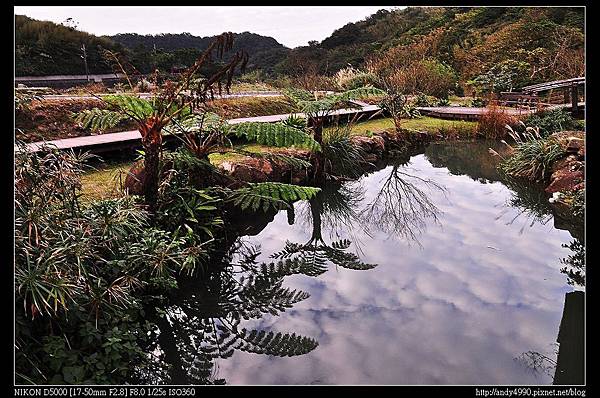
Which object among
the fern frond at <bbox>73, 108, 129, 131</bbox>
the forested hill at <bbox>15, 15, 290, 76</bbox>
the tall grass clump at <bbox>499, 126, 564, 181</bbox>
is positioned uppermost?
the forested hill at <bbox>15, 15, 290, 76</bbox>

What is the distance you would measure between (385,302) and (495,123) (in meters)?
7.78

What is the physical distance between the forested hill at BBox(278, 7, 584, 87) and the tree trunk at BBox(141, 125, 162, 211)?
39.0 ft

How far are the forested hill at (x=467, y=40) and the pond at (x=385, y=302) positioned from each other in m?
10.9

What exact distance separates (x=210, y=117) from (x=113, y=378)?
110 inches

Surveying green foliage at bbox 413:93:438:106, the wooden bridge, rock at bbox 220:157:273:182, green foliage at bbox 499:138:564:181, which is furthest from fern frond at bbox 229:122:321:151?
green foliage at bbox 413:93:438:106

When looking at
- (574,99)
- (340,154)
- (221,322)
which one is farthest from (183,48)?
(221,322)

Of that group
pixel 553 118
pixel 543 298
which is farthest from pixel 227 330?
pixel 553 118

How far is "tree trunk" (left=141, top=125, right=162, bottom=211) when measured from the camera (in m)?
3.50

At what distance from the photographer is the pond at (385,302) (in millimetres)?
2523

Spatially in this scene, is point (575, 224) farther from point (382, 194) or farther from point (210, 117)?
point (210, 117)

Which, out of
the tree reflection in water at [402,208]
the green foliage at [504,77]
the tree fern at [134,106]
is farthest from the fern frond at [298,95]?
the green foliage at [504,77]

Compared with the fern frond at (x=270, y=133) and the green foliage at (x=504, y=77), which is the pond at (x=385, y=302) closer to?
the fern frond at (x=270, y=133)

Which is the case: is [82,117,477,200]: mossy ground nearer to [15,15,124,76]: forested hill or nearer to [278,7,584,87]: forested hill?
[278,7,584,87]: forested hill

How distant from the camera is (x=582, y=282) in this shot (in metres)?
3.42
